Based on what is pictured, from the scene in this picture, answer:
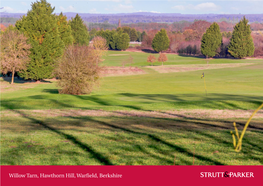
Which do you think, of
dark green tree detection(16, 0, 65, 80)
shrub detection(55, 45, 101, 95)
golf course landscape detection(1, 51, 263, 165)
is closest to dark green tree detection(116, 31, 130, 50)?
dark green tree detection(16, 0, 65, 80)

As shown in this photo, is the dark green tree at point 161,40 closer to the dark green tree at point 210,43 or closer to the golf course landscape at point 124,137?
the dark green tree at point 210,43

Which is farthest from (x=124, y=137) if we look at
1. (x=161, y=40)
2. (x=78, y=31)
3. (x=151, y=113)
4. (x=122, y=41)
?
(x=122, y=41)

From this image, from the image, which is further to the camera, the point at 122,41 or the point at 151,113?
the point at 122,41

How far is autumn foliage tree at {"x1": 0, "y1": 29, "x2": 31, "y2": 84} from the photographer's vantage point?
45.3 meters

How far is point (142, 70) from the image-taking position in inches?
2960

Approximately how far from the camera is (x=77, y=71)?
32.3 metres

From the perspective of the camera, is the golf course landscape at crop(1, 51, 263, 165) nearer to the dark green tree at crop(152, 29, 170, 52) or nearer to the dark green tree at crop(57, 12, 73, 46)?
the dark green tree at crop(57, 12, 73, 46)

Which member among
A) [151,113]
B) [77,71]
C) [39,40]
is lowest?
[151,113]

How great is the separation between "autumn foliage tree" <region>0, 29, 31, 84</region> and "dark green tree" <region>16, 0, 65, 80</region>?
1.67 meters

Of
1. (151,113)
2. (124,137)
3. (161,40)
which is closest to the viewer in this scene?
(124,137)

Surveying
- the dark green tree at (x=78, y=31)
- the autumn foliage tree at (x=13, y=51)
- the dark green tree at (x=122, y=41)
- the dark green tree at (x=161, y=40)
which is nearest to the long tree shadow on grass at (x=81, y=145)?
the autumn foliage tree at (x=13, y=51)

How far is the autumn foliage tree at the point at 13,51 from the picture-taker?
149ft

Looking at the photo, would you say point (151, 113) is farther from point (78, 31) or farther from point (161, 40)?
point (161, 40)

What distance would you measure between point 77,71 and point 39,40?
2078cm
